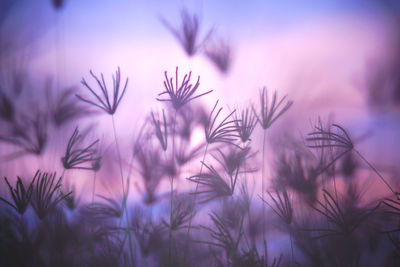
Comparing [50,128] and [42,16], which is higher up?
[42,16]

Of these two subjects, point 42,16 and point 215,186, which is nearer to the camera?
point 215,186

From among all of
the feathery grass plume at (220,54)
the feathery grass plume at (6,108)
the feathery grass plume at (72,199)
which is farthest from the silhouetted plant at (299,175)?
the feathery grass plume at (6,108)

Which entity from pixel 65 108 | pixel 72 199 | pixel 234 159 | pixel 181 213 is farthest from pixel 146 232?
pixel 65 108

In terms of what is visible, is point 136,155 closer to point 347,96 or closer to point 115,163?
point 115,163

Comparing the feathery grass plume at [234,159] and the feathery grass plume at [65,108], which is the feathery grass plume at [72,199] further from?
the feathery grass plume at [234,159]

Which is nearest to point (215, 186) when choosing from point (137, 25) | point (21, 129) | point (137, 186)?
point (137, 186)

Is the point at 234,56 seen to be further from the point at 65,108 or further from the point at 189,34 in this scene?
the point at 65,108
